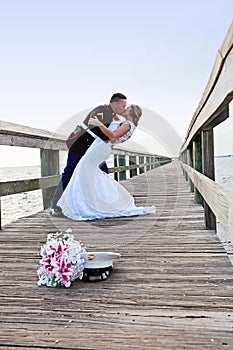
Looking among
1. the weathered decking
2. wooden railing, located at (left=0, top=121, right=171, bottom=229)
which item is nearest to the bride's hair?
wooden railing, located at (left=0, top=121, right=171, bottom=229)

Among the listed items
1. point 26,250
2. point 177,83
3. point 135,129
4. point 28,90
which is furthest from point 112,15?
point 26,250

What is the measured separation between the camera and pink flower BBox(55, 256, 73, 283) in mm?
1435

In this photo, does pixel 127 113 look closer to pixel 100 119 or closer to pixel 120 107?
pixel 120 107

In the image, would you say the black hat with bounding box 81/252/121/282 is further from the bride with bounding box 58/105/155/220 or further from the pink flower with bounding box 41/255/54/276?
the bride with bounding box 58/105/155/220

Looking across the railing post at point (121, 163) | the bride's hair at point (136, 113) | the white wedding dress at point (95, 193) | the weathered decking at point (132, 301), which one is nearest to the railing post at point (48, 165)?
the white wedding dress at point (95, 193)

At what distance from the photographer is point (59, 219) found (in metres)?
3.21

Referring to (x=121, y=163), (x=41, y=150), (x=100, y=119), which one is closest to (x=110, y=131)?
(x=100, y=119)

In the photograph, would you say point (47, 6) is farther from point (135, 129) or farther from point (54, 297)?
point (54, 297)

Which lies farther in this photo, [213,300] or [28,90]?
[28,90]

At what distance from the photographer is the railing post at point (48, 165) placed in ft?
11.9

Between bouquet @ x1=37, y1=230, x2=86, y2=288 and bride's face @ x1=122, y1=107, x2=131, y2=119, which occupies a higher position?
bride's face @ x1=122, y1=107, x2=131, y2=119

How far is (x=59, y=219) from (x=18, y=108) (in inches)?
175

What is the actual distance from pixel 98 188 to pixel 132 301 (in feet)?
7.13

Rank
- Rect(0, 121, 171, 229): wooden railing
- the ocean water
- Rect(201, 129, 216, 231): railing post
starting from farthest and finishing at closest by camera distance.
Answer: the ocean water, Rect(0, 121, 171, 229): wooden railing, Rect(201, 129, 216, 231): railing post
